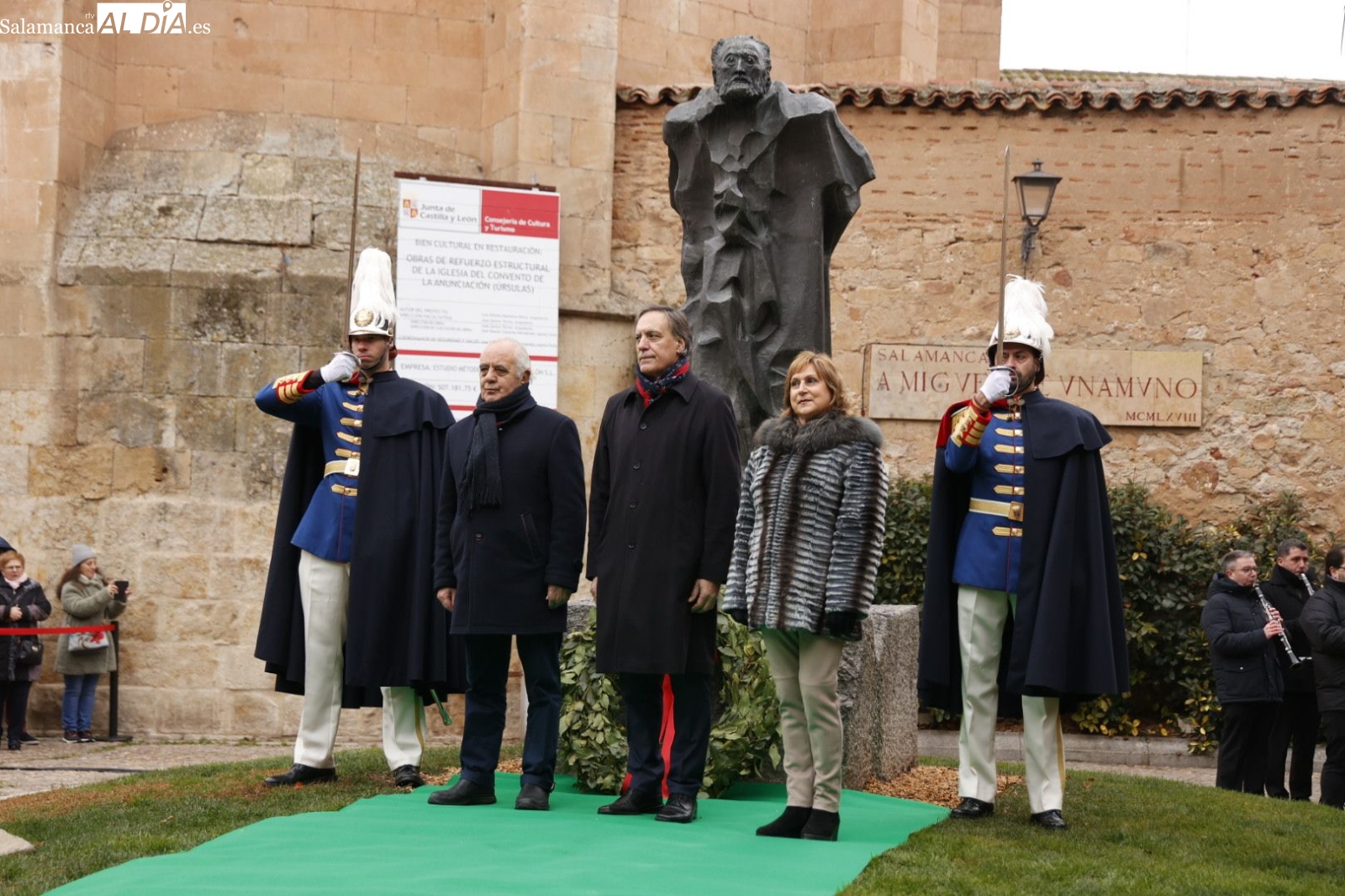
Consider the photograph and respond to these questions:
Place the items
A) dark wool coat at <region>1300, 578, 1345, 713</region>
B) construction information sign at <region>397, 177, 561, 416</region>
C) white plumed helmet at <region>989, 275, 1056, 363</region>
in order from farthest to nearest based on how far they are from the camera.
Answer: construction information sign at <region>397, 177, 561, 416</region> < dark wool coat at <region>1300, 578, 1345, 713</region> < white plumed helmet at <region>989, 275, 1056, 363</region>

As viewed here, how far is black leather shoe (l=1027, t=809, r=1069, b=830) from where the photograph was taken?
21.6ft

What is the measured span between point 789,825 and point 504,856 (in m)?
1.09

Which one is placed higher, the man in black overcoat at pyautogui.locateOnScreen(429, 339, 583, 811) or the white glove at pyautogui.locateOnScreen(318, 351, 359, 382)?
the white glove at pyautogui.locateOnScreen(318, 351, 359, 382)

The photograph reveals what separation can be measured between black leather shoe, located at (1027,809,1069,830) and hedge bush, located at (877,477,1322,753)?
6.86 metres

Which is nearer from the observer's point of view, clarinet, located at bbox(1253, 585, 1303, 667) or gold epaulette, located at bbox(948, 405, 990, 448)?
gold epaulette, located at bbox(948, 405, 990, 448)

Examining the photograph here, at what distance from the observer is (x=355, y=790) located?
7.15 m

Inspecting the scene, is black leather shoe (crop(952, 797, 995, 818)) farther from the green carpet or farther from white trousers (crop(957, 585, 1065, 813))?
the green carpet

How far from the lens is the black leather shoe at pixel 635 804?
6.43m

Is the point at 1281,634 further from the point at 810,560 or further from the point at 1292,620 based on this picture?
the point at 810,560

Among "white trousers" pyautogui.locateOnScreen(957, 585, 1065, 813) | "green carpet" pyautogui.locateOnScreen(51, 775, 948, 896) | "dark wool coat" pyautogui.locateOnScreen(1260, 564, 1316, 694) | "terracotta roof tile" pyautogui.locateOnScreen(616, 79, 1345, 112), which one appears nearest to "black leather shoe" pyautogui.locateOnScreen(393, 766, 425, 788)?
"green carpet" pyautogui.locateOnScreen(51, 775, 948, 896)

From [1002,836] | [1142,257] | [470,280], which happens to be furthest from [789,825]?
[1142,257]

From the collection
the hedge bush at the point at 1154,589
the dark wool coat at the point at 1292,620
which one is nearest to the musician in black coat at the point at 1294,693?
the dark wool coat at the point at 1292,620

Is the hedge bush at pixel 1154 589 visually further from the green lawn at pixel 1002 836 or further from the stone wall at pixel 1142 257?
the green lawn at pixel 1002 836

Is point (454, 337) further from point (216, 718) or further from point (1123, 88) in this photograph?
point (1123, 88)
